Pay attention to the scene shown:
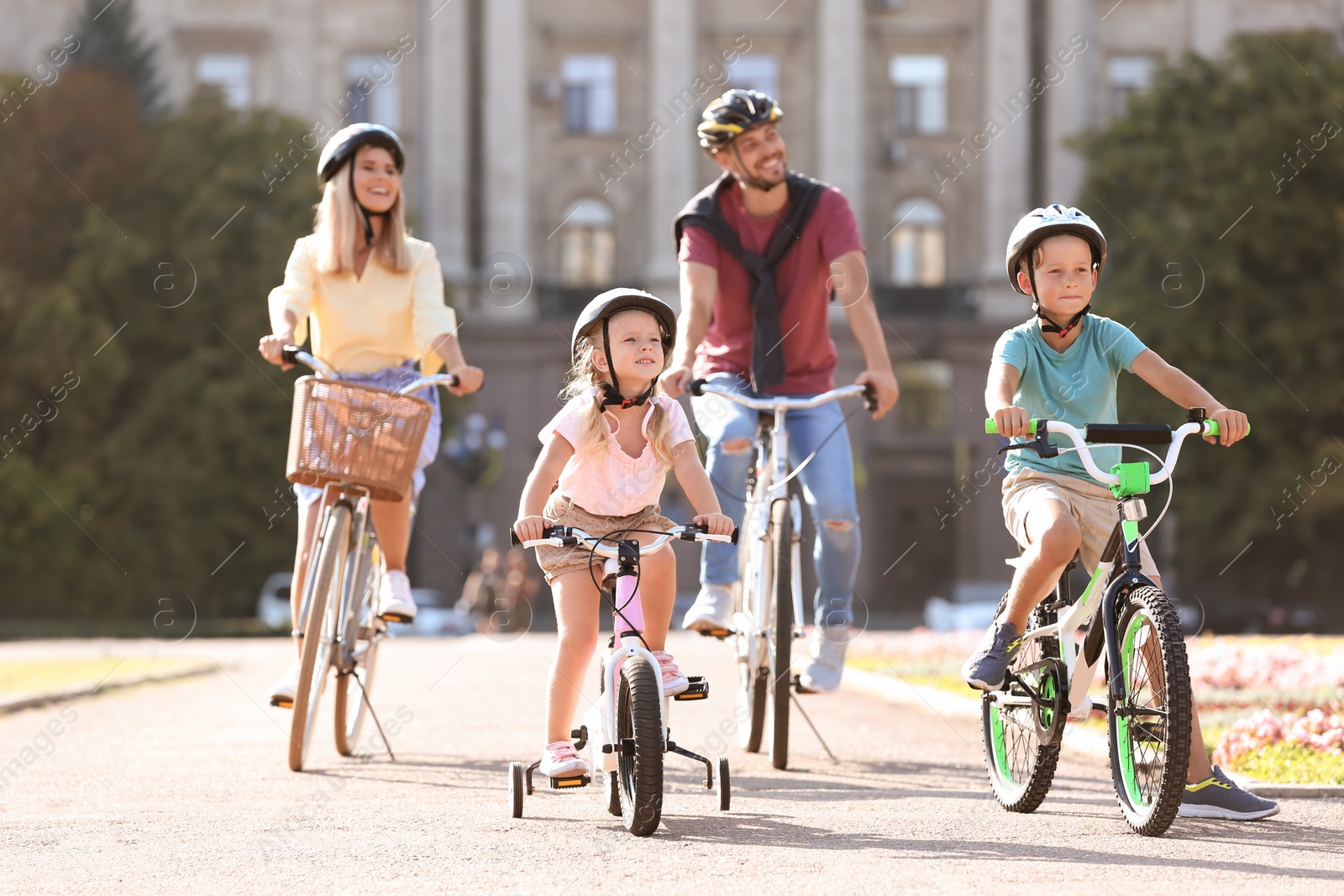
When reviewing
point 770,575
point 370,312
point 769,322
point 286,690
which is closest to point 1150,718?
point 770,575

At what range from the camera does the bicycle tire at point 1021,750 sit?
18.0 ft

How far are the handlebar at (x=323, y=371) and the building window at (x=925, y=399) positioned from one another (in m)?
36.2

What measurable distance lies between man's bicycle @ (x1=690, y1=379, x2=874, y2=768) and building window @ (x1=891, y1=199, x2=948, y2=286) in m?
37.0

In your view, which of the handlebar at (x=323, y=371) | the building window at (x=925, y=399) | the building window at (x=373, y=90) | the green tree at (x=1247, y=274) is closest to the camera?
the handlebar at (x=323, y=371)

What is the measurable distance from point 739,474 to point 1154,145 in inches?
1237

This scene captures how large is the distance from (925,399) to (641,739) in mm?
38617

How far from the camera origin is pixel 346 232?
7453 millimetres

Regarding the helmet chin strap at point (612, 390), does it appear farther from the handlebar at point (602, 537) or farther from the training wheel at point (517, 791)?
the training wheel at point (517, 791)

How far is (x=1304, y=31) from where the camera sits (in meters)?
37.1

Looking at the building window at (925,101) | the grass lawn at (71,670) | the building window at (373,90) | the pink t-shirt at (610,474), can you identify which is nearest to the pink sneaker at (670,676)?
the pink t-shirt at (610,474)

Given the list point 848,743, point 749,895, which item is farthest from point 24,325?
point 749,895

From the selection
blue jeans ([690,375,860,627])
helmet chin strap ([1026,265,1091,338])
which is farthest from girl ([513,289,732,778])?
blue jeans ([690,375,860,627])

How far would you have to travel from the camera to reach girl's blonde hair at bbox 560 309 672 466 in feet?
18.5

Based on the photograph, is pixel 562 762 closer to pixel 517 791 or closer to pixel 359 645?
pixel 517 791
